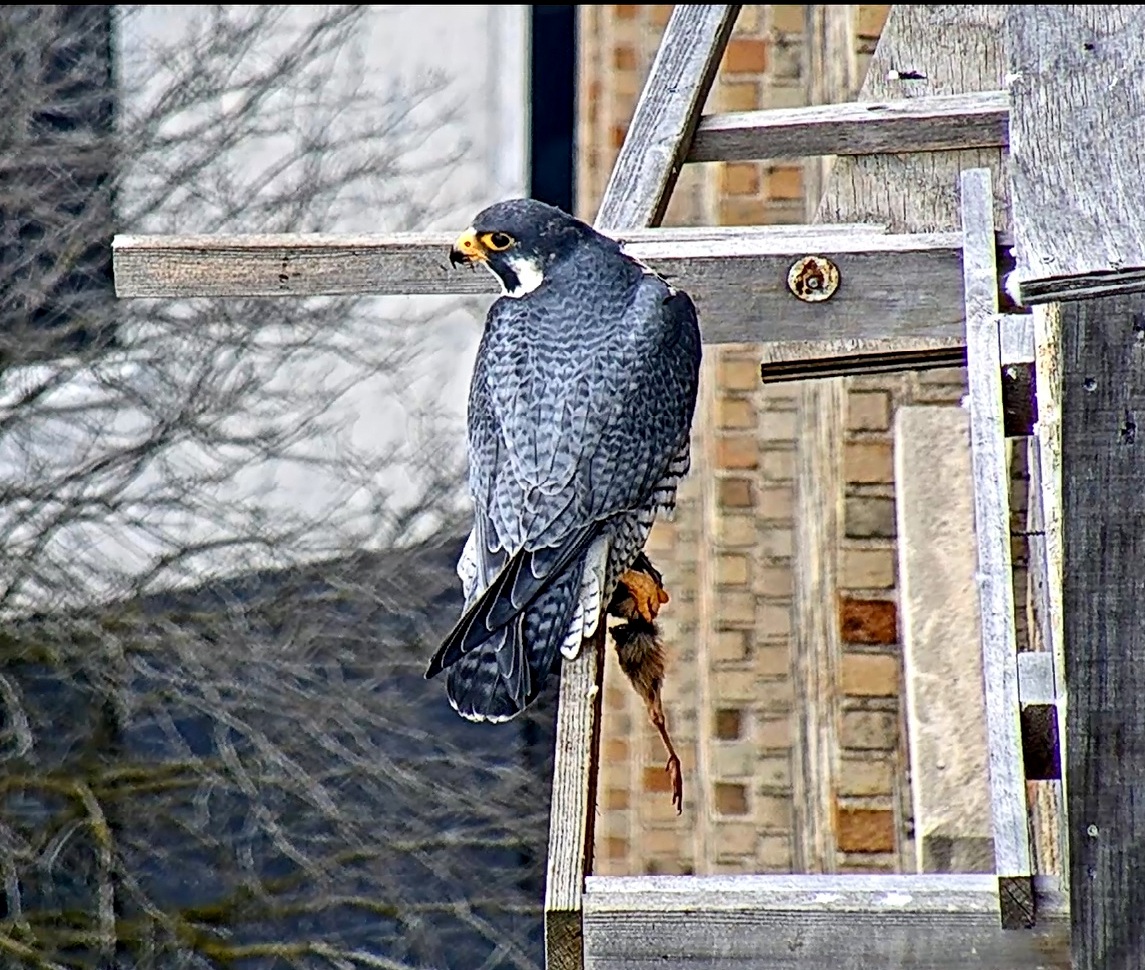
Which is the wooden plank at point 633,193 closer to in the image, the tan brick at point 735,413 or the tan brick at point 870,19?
the tan brick at point 870,19

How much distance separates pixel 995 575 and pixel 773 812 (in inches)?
140

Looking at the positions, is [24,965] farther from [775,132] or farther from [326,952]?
[775,132]

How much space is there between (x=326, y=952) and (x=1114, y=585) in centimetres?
355

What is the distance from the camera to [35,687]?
529cm

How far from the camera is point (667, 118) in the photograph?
3309 millimetres

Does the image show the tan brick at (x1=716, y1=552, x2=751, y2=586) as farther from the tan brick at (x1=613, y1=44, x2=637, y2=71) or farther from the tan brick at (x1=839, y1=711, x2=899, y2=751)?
the tan brick at (x1=613, y1=44, x2=637, y2=71)

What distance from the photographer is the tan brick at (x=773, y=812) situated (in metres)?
5.42

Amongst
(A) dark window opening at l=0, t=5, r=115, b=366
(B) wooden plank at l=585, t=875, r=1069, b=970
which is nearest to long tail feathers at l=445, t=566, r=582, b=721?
(B) wooden plank at l=585, t=875, r=1069, b=970

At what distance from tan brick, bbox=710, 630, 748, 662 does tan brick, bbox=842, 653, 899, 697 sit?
1.06 m

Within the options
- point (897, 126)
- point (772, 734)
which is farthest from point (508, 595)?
point (772, 734)

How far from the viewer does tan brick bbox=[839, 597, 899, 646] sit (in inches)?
177

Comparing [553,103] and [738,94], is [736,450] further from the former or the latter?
[553,103]

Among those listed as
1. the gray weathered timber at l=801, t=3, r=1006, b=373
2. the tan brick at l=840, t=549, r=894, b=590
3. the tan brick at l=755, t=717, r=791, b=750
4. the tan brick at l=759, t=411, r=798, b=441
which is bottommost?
the tan brick at l=755, t=717, r=791, b=750

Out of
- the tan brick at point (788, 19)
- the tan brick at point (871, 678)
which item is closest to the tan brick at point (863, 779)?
the tan brick at point (871, 678)
